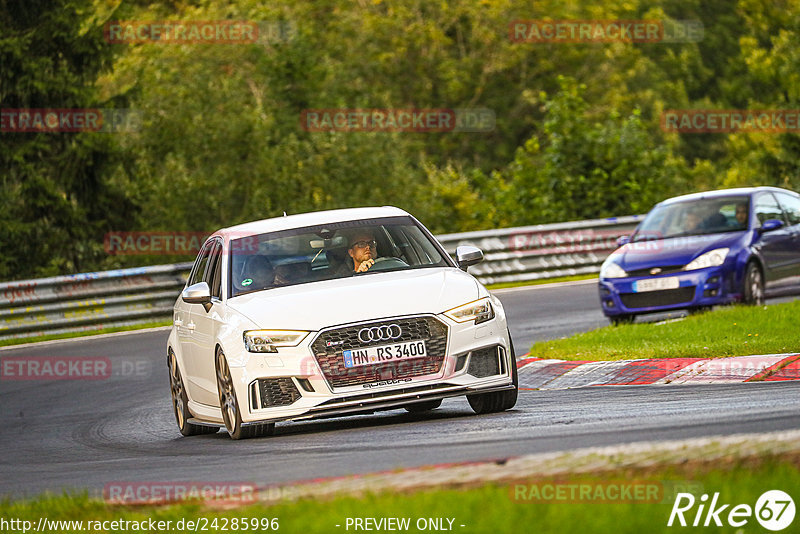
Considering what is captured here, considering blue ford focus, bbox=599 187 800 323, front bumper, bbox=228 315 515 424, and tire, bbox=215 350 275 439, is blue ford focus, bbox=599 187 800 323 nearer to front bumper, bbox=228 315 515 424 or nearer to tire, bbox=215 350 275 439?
front bumper, bbox=228 315 515 424

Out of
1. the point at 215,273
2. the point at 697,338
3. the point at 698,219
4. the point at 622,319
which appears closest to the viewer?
the point at 215,273

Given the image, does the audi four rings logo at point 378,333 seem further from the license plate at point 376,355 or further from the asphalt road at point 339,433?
the asphalt road at point 339,433

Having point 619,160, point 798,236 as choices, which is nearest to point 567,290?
point 798,236

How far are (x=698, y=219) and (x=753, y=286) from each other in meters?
1.29

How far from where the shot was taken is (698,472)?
5957mm

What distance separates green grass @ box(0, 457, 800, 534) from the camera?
527cm

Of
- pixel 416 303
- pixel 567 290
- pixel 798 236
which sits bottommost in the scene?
pixel 567 290

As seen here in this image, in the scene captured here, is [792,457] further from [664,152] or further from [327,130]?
[327,130]

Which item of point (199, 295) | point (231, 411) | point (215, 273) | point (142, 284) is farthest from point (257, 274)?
point (142, 284)

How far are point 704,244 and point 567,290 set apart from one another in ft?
21.2

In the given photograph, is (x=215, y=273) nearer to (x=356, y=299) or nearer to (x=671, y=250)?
(x=356, y=299)

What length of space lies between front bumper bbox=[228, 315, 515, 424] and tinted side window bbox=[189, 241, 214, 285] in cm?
235

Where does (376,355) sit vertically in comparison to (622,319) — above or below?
above

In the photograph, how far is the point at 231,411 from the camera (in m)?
10.2
